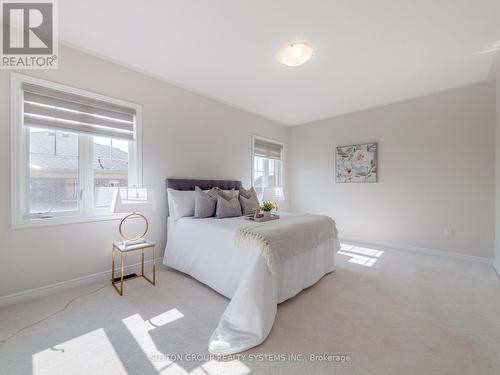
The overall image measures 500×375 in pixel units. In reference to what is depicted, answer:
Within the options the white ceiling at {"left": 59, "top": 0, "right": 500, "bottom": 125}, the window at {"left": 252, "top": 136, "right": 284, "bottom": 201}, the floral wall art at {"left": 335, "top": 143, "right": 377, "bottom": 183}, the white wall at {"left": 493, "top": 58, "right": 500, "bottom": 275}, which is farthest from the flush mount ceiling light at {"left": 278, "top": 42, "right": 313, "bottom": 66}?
the white wall at {"left": 493, "top": 58, "right": 500, "bottom": 275}

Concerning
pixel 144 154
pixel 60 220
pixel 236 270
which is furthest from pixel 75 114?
pixel 236 270

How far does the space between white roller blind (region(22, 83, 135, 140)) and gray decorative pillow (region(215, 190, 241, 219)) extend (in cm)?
142

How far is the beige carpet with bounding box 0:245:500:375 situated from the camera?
138 cm

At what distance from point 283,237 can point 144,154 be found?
6.98 feet

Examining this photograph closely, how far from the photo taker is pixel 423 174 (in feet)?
12.0

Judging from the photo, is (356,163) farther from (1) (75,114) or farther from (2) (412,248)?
(1) (75,114)

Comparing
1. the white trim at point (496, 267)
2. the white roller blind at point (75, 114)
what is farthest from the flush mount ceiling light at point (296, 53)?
the white trim at point (496, 267)

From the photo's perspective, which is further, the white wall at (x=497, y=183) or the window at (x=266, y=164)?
the window at (x=266, y=164)

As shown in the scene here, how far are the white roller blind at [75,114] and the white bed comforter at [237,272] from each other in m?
1.36

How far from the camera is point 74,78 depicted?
7.80 ft

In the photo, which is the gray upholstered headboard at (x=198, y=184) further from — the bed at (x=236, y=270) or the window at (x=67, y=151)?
the window at (x=67, y=151)

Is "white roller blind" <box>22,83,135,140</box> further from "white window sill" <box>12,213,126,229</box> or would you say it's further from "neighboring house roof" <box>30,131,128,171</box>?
"white window sill" <box>12,213,126,229</box>

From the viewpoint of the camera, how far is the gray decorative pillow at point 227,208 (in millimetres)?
2887

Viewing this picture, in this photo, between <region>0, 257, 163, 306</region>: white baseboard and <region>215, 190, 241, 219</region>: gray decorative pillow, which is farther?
<region>215, 190, 241, 219</region>: gray decorative pillow
